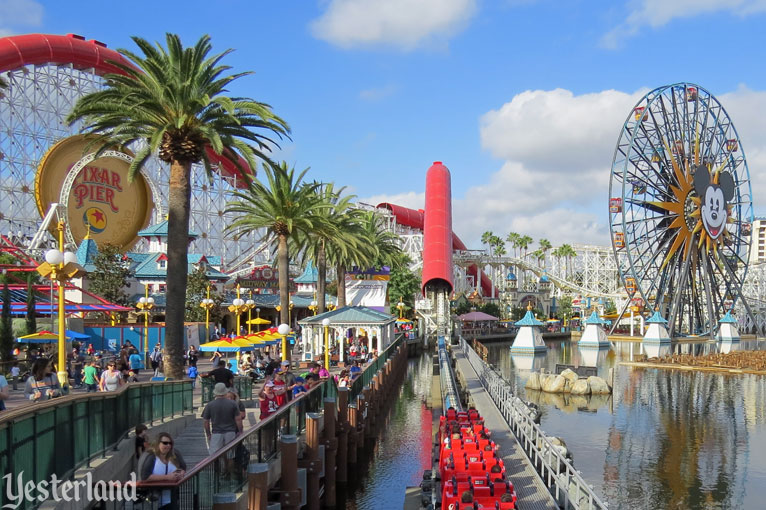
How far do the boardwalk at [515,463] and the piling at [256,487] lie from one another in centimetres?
462

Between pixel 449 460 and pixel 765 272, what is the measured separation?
145m

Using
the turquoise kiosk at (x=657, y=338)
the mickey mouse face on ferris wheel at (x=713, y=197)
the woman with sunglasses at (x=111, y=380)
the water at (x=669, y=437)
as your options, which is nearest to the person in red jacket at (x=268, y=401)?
the woman with sunglasses at (x=111, y=380)

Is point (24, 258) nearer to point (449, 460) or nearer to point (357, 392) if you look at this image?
point (357, 392)

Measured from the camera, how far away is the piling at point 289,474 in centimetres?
1374

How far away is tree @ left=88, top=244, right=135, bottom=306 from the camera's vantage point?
5091 cm

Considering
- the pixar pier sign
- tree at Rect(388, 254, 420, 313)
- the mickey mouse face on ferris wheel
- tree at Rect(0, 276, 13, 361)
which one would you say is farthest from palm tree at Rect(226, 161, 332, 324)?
the mickey mouse face on ferris wheel

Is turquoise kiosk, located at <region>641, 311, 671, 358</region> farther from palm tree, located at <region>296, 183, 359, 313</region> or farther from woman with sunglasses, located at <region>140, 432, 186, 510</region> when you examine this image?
woman with sunglasses, located at <region>140, 432, 186, 510</region>

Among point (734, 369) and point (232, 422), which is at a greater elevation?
point (232, 422)

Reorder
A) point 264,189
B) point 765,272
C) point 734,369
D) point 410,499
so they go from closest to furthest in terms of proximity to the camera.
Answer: point 410,499 < point 264,189 < point 734,369 < point 765,272

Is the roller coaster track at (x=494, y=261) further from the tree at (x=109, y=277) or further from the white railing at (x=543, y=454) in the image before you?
the white railing at (x=543, y=454)

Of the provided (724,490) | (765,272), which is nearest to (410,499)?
(724,490)

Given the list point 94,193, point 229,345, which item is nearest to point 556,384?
point 229,345

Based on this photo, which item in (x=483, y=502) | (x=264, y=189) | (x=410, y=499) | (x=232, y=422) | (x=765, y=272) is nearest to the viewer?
(x=483, y=502)

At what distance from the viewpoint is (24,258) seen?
5175cm
